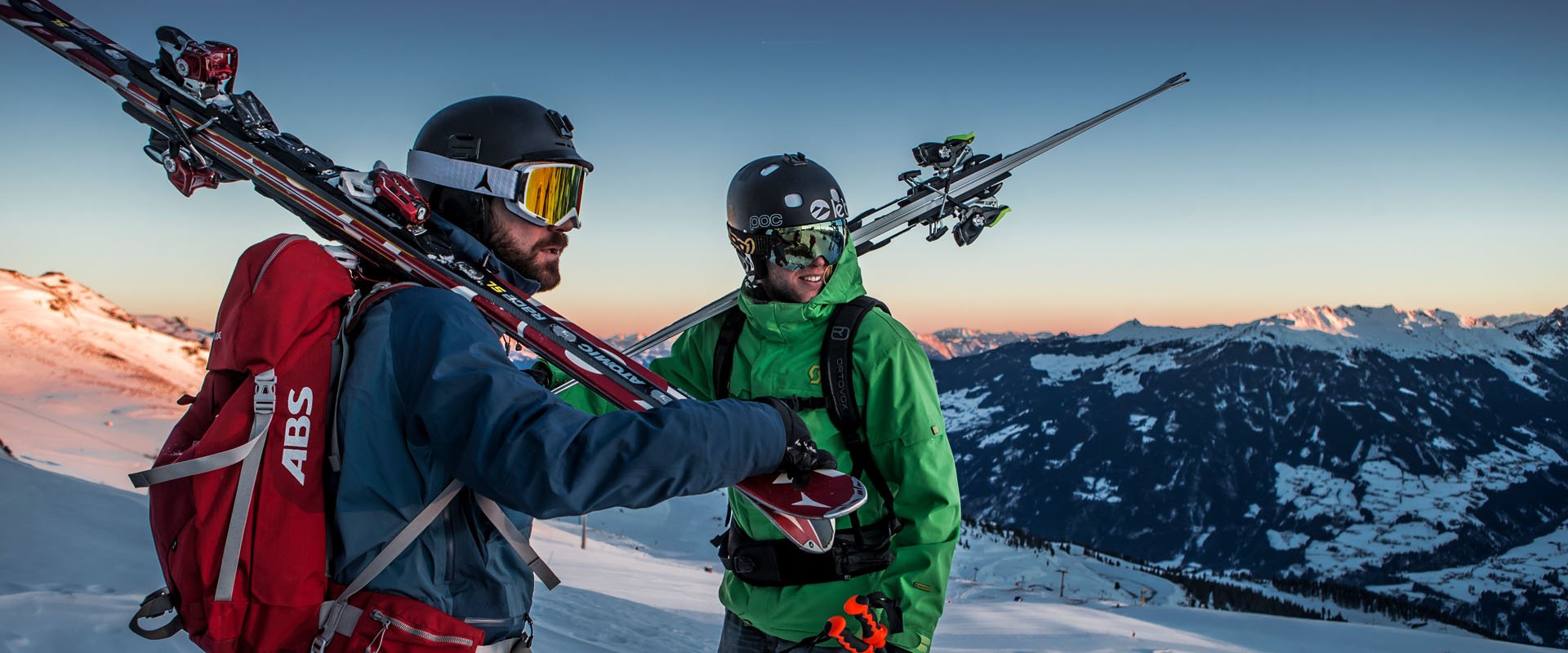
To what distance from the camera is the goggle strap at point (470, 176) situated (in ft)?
10.2

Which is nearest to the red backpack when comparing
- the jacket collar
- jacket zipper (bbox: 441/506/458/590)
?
jacket zipper (bbox: 441/506/458/590)

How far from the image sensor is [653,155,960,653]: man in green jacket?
405 centimetres

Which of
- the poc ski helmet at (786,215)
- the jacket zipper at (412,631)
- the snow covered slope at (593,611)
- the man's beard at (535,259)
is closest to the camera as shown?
the jacket zipper at (412,631)

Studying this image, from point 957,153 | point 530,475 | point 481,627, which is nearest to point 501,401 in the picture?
point 530,475

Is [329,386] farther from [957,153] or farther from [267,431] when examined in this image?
[957,153]

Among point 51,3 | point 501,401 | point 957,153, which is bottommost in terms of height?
point 501,401

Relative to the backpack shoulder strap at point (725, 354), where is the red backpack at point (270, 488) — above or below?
below

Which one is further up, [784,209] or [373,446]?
[784,209]

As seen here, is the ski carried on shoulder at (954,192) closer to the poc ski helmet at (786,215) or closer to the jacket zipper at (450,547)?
the poc ski helmet at (786,215)

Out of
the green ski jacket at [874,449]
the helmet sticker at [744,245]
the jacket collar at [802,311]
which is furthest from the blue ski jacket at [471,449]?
the helmet sticker at [744,245]

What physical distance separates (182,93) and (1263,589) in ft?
712

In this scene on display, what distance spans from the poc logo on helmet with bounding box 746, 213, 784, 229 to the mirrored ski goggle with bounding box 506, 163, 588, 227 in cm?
178

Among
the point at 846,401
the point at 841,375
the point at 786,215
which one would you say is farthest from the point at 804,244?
the point at 846,401

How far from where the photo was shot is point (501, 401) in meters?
2.05
